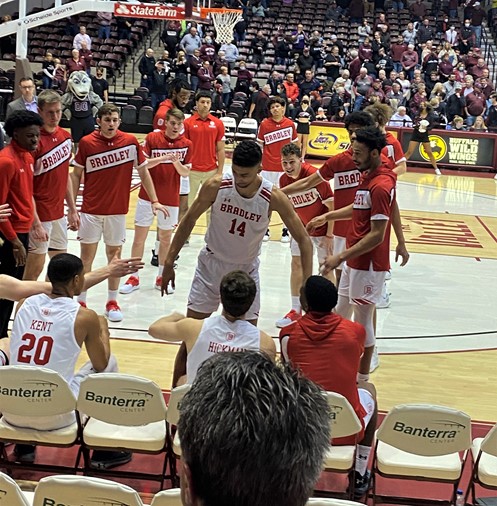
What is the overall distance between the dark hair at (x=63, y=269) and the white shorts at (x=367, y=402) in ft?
5.90

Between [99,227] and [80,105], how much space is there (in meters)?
10.6

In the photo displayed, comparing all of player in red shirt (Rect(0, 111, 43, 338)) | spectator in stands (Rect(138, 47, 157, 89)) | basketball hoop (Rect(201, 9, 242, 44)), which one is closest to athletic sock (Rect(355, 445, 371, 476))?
player in red shirt (Rect(0, 111, 43, 338))

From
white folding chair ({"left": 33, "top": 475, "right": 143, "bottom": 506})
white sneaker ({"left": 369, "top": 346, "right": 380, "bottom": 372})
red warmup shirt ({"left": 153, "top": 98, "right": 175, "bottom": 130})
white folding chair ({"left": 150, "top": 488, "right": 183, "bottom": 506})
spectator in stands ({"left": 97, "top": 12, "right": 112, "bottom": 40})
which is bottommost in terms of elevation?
white sneaker ({"left": 369, "top": 346, "right": 380, "bottom": 372})

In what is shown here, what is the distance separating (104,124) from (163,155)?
1.17 metres

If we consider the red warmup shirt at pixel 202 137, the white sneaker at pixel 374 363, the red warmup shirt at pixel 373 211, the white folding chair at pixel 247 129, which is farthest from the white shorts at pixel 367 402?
the white folding chair at pixel 247 129

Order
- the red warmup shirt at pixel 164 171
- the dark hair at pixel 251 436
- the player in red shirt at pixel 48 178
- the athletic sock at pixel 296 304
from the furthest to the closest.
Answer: the red warmup shirt at pixel 164 171, the athletic sock at pixel 296 304, the player in red shirt at pixel 48 178, the dark hair at pixel 251 436

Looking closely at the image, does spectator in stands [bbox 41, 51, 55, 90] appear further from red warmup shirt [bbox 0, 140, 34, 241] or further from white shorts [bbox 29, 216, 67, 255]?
red warmup shirt [bbox 0, 140, 34, 241]

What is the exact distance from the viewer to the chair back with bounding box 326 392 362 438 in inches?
179

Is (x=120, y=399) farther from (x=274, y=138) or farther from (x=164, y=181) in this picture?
(x=274, y=138)

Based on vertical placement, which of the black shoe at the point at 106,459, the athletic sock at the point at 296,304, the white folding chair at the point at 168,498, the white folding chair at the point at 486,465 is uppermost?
the white folding chair at the point at 168,498

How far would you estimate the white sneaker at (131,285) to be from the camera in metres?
9.07

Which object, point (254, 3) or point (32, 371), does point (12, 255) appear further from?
point (254, 3)

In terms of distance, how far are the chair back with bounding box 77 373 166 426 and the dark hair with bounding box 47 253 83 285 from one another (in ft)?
2.28

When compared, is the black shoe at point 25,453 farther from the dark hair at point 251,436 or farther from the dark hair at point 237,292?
the dark hair at point 251,436
